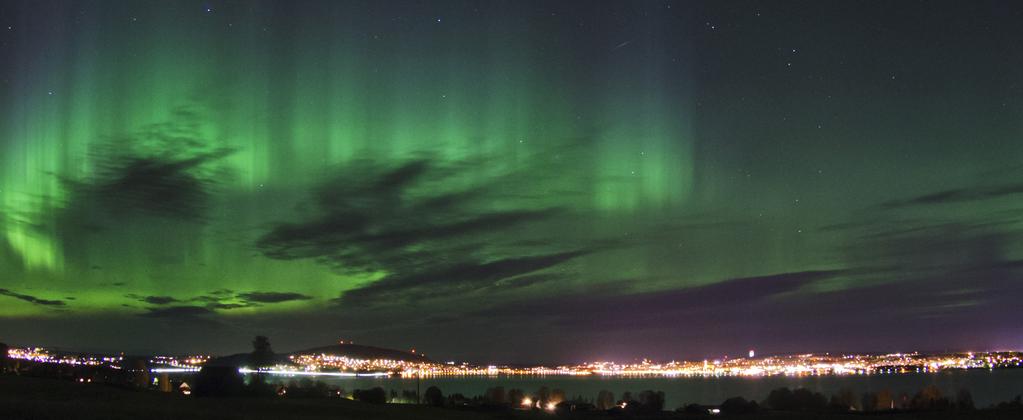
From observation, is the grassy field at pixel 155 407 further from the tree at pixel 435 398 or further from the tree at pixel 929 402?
the tree at pixel 929 402

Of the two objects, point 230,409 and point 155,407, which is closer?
point 155,407

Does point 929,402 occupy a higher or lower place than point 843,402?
higher

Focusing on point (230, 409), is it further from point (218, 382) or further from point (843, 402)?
point (843, 402)

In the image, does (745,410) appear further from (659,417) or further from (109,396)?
(109,396)

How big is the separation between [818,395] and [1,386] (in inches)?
1806

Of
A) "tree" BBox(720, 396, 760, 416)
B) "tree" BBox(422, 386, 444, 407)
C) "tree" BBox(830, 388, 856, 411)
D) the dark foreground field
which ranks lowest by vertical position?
"tree" BBox(830, 388, 856, 411)

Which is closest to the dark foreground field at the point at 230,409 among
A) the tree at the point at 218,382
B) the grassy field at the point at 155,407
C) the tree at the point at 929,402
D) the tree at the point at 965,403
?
the grassy field at the point at 155,407

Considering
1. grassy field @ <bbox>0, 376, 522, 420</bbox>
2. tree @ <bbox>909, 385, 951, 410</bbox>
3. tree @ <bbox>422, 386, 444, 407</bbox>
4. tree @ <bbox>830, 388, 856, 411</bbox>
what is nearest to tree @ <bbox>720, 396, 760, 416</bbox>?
tree @ <bbox>830, 388, 856, 411</bbox>

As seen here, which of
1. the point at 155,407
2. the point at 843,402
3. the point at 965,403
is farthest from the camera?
the point at 843,402

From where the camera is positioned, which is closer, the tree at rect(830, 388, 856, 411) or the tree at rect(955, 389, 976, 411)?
the tree at rect(955, 389, 976, 411)

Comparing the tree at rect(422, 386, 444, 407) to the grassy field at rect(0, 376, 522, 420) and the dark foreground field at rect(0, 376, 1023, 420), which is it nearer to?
the dark foreground field at rect(0, 376, 1023, 420)

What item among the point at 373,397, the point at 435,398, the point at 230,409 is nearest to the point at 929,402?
the point at 435,398

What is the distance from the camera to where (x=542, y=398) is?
205ft

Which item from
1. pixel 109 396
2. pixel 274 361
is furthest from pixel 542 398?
pixel 274 361
